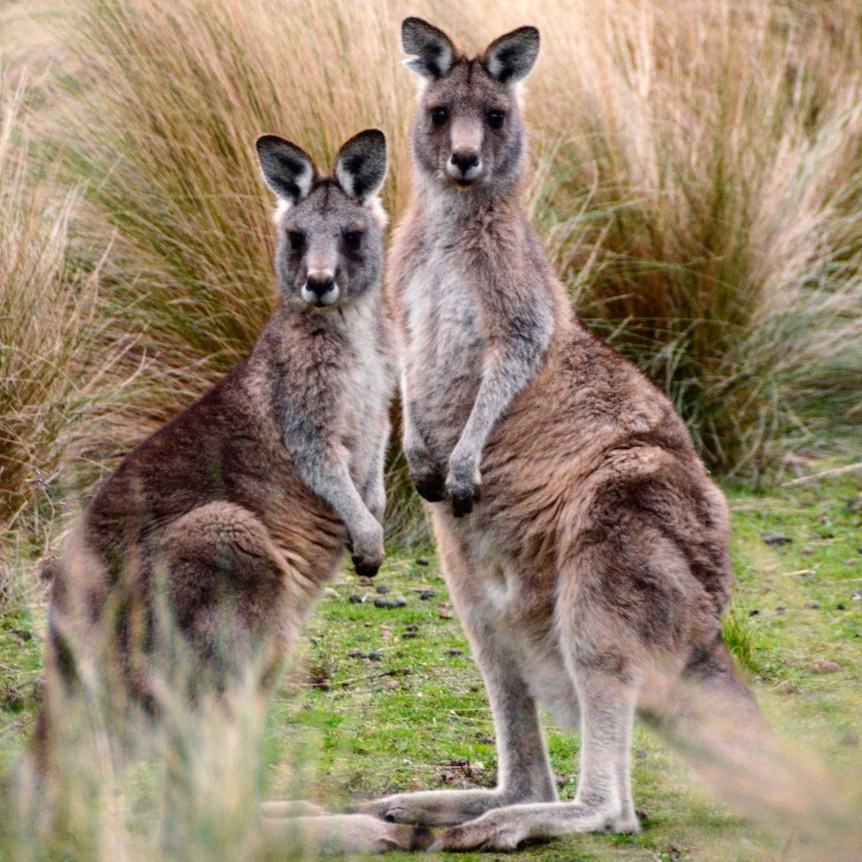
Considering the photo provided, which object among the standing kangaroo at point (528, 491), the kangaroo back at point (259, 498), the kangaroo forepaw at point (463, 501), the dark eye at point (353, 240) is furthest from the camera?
the dark eye at point (353, 240)

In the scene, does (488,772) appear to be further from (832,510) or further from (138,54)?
(138,54)

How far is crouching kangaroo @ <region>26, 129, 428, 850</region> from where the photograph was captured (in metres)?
3.37

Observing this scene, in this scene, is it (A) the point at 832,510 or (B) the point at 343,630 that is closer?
(B) the point at 343,630

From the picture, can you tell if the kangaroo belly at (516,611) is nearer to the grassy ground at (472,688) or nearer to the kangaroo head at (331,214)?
the grassy ground at (472,688)

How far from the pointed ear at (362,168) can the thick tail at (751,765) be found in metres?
1.79

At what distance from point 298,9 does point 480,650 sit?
400 cm

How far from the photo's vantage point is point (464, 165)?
4035mm

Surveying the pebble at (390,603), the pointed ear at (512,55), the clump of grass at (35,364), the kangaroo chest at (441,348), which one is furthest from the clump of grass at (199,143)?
the kangaroo chest at (441,348)

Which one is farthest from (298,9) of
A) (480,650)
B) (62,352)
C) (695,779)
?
(695,779)

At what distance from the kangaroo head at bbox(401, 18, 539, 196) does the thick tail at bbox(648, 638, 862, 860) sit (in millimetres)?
1580

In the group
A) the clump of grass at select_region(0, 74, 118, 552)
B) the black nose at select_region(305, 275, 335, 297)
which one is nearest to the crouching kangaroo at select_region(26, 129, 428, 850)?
the black nose at select_region(305, 275, 335, 297)

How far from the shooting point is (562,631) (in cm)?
358

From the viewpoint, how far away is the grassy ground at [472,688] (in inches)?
135

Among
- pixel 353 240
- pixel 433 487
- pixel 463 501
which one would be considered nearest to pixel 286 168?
pixel 353 240
